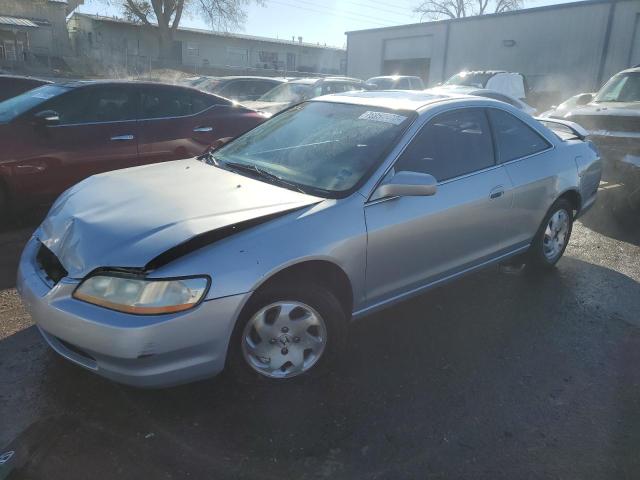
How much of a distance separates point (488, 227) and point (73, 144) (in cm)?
410

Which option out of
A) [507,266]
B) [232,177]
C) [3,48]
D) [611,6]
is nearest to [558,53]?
[611,6]

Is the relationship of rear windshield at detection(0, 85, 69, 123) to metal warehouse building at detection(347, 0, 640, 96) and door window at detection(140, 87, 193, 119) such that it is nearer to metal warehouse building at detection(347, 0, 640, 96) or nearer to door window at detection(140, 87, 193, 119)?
door window at detection(140, 87, 193, 119)

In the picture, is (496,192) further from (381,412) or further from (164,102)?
(164,102)

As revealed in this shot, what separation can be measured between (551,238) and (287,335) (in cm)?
289

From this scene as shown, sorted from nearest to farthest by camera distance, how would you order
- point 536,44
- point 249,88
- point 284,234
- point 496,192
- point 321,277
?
point 284,234 → point 321,277 → point 496,192 → point 249,88 → point 536,44

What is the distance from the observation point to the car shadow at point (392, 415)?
7.85ft

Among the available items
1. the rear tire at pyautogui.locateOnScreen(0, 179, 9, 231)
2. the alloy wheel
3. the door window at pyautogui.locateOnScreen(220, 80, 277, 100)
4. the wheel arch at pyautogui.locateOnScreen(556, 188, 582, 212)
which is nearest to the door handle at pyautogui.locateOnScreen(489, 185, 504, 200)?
the wheel arch at pyautogui.locateOnScreen(556, 188, 582, 212)

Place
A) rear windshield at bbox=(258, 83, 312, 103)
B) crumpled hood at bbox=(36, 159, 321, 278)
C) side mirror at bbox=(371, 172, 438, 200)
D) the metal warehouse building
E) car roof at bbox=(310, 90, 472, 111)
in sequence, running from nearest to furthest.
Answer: crumpled hood at bbox=(36, 159, 321, 278), side mirror at bbox=(371, 172, 438, 200), car roof at bbox=(310, 90, 472, 111), rear windshield at bbox=(258, 83, 312, 103), the metal warehouse building

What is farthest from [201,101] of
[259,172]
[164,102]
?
[259,172]

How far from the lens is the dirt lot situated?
2396 millimetres

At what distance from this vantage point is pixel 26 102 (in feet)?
18.2

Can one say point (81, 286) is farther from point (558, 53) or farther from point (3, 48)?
point (3, 48)

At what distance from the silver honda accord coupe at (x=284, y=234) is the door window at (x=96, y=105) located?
2293 millimetres

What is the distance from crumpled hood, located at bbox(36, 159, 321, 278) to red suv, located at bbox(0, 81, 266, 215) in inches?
80.2
